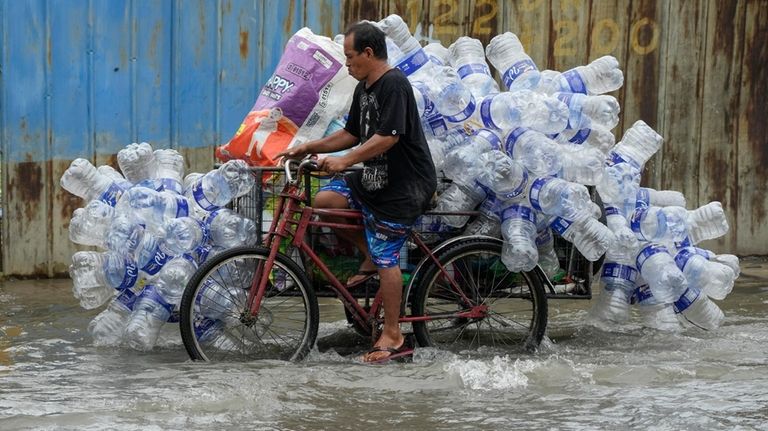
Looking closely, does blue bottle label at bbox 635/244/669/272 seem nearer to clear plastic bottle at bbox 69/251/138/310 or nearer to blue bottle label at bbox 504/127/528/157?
blue bottle label at bbox 504/127/528/157

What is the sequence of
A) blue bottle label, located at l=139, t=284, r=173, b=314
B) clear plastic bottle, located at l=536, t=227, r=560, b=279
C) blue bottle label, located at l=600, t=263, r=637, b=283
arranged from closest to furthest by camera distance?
blue bottle label, located at l=139, t=284, r=173, b=314, clear plastic bottle, located at l=536, t=227, r=560, b=279, blue bottle label, located at l=600, t=263, r=637, b=283

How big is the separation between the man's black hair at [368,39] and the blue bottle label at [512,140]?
841 mm

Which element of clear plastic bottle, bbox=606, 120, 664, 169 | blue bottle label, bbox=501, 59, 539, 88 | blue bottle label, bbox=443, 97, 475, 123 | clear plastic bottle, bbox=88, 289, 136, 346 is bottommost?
clear plastic bottle, bbox=88, 289, 136, 346

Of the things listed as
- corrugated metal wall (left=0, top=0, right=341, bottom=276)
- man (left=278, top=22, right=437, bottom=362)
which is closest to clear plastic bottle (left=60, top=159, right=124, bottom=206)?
man (left=278, top=22, right=437, bottom=362)

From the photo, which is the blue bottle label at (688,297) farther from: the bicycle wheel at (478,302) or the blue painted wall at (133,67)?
the blue painted wall at (133,67)

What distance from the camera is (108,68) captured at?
818cm

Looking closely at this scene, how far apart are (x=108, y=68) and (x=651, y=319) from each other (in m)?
4.24

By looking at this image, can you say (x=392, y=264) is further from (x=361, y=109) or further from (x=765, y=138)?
(x=765, y=138)

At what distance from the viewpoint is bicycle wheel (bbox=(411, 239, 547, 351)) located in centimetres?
614

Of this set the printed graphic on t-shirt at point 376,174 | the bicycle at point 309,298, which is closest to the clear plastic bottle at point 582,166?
the bicycle at point 309,298

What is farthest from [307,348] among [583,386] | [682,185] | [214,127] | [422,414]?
[682,185]

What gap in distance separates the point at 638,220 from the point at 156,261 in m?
2.72

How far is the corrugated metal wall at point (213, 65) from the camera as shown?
26.6 ft

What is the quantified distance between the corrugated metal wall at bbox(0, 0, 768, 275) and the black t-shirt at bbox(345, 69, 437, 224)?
262cm
